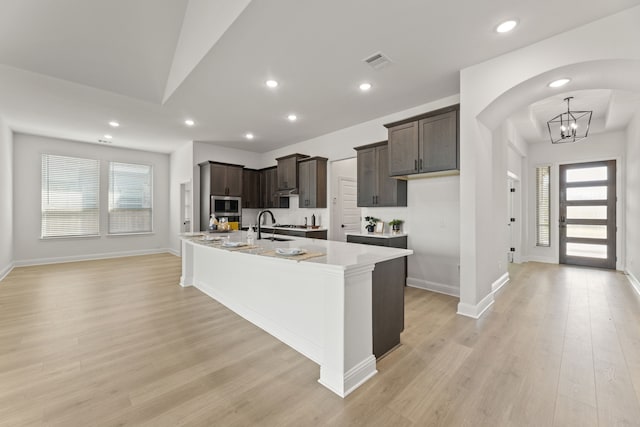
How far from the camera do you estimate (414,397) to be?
5.71ft

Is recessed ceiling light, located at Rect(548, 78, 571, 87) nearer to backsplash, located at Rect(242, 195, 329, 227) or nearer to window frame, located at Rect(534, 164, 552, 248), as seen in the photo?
backsplash, located at Rect(242, 195, 329, 227)

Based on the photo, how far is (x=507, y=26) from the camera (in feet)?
7.66

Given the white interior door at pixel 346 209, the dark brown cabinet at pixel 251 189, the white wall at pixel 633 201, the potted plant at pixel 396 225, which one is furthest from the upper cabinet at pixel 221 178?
the white wall at pixel 633 201

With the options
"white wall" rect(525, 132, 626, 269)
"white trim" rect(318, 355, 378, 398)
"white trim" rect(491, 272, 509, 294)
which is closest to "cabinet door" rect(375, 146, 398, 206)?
"white trim" rect(491, 272, 509, 294)

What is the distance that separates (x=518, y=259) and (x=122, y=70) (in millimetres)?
8259

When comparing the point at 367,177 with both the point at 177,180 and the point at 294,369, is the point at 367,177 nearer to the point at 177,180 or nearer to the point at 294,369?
the point at 294,369

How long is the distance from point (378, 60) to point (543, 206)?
5.94m

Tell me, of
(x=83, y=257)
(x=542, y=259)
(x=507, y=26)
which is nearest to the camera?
(x=507, y=26)

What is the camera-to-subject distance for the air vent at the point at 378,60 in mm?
2805

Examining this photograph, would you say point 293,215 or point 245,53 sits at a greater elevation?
point 245,53

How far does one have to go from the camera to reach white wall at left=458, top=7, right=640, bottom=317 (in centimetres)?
223

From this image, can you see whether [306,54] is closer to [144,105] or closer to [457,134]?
[457,134]

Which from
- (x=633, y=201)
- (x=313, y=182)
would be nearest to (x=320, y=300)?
(x=313, y=182)

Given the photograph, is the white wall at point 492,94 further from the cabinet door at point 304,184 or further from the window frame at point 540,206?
the window frame at point 540,206
